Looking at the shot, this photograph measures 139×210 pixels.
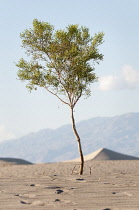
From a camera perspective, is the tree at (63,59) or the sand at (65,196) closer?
the sand at (65,196)

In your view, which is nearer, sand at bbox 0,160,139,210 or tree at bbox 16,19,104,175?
sand at bbox 0,160,139,210

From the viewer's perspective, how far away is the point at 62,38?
830 inches

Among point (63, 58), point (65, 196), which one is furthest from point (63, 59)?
point (65, 196)

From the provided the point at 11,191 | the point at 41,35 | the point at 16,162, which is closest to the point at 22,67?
the point at 41,35

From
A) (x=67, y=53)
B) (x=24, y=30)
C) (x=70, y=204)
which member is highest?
(x=24, y=30)

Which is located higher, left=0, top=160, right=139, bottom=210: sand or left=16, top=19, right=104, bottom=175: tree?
left=16, top=19, right=104, bottom=175: tree

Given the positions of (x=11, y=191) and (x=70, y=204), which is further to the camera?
(x=11, y=191)

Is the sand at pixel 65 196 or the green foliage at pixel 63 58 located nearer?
the sand at pixel 65 196

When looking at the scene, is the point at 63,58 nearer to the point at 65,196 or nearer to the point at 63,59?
the point at 63,59

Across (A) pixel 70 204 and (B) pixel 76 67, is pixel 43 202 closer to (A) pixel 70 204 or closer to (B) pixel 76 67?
(A) pixel 70 204

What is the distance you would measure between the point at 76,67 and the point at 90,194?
1272 centimetres

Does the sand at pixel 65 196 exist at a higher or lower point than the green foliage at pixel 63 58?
lower

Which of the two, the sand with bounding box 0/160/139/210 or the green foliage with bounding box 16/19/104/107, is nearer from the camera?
the sand with bounding box 0/160/139/210

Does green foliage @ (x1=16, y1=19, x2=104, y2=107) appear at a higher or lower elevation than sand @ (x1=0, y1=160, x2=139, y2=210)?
higher
